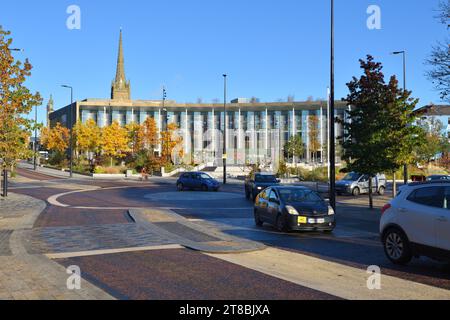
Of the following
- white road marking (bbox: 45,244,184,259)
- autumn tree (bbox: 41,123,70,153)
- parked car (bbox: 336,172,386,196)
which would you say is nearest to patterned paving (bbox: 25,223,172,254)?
white road marking (bbox: 45,244,184,259)

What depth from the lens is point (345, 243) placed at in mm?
12133

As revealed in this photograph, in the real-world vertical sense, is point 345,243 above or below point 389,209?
below

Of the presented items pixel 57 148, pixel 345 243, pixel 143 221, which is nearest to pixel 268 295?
pixel 345 243

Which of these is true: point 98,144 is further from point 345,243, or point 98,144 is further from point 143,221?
point 345,243

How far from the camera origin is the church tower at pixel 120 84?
129 meters

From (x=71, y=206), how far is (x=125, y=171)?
38345 mm

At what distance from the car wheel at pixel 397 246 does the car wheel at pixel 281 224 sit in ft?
15.2

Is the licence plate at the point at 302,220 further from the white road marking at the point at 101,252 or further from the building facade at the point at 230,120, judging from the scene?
the building facade at the point at 230,120

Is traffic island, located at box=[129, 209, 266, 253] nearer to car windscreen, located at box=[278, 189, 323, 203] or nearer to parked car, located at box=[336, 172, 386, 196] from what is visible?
car windscreen, located at box=[278, 189, 323, 203]

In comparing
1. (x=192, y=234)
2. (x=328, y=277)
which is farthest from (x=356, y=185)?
(x=328, y=277)
